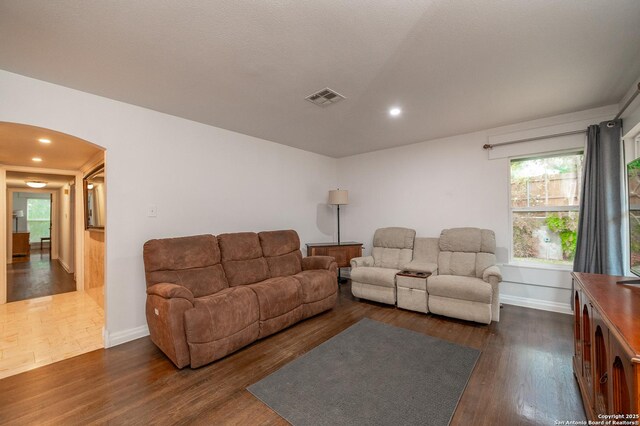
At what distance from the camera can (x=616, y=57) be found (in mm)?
2072

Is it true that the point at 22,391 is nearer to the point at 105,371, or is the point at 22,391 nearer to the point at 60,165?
the point at 105,371

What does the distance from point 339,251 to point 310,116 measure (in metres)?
2.29

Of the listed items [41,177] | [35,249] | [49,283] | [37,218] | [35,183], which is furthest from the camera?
[37,218]

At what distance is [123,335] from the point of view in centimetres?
272

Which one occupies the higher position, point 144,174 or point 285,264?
point 144,174

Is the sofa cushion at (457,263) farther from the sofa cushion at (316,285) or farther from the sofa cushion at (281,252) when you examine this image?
the sofa cushion at (281,252)

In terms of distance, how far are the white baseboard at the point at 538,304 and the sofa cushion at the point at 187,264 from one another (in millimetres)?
3797

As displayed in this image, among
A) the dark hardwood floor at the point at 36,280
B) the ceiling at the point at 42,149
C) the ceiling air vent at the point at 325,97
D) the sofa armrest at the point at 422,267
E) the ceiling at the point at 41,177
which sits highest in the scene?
the ceiling air vent at the point at 325,97

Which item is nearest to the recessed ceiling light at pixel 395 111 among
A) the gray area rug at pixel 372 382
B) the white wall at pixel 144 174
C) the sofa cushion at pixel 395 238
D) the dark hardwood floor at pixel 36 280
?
the sofa cushion at pixel 395 238

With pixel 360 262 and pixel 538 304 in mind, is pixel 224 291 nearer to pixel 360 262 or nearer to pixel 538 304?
pixel 360 262

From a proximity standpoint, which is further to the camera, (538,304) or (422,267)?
(422,267)

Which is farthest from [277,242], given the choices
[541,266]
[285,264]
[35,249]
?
[35,249]

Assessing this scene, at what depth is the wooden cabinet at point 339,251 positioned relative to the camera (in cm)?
445

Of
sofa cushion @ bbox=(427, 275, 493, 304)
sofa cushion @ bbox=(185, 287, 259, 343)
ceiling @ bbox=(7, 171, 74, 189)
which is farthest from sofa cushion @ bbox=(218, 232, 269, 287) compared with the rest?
ceiling @ bbox=(7, 171, 74, 189)
